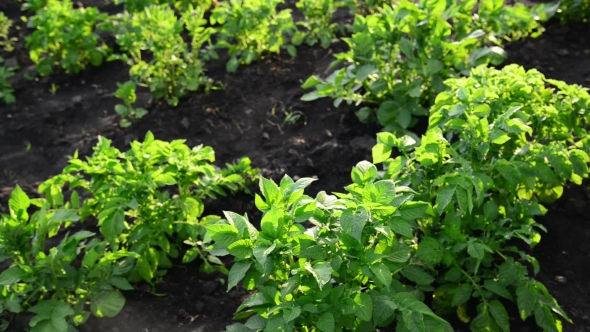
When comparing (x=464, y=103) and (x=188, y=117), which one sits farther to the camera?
(x=188, y=117)

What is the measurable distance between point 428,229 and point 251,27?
2.43 m

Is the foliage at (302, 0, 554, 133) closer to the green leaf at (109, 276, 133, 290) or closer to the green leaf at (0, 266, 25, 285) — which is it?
the green leaf at (109, 276, 133, 290)

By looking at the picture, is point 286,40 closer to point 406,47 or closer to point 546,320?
point 406,47

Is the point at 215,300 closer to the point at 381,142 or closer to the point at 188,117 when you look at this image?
the point at 381,142

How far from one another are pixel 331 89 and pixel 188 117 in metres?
1.23

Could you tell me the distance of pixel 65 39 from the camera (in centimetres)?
500

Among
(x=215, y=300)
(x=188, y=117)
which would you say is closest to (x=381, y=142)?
(x=215, y=300)

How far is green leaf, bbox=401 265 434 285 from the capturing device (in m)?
2.60

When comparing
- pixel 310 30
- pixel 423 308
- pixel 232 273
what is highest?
pixel 232 273

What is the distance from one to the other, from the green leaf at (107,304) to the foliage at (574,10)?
391 centimetres

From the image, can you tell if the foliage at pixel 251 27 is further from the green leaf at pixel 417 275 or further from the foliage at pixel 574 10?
the green leaf at pixel 417 275

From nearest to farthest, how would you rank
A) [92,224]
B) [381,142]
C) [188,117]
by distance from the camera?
[381,142], [92,224], [188,117]

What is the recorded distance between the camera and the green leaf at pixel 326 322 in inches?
77.8

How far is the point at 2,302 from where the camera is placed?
2650mm
